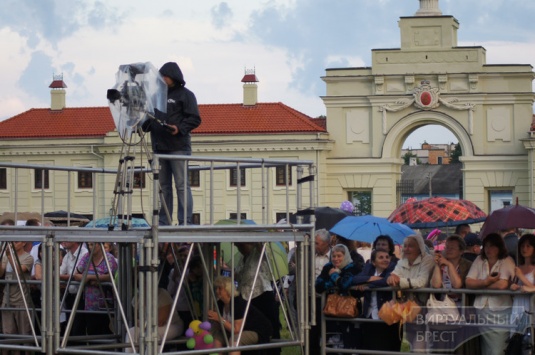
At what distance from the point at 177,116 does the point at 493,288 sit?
361cm

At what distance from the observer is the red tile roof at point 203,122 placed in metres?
63.3

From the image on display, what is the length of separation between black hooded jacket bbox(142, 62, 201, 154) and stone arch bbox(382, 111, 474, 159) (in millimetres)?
48897

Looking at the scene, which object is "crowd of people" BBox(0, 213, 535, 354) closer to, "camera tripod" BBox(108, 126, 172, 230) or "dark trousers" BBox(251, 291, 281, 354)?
"dark trousers" BBox(251, 291, 281, 354)

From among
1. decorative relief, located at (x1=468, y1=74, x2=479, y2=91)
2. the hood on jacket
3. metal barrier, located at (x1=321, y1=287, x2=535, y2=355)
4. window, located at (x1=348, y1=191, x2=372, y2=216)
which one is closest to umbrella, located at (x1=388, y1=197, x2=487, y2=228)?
metal barrier, located at (x1=321, y1=287, x2=535, y2=355)

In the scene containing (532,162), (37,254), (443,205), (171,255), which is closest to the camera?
(171,255)

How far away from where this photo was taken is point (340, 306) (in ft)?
43.3

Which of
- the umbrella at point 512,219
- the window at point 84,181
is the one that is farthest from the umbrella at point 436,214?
the window at point 84,181

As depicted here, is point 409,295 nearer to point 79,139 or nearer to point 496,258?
point 496,258

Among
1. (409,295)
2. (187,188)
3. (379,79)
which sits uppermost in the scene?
(379,79)

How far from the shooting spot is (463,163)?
203 ft

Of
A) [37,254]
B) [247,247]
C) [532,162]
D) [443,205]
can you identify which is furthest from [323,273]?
[532,162]

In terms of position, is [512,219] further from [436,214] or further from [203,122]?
[203,122]

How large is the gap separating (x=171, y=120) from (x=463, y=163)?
4968 cm

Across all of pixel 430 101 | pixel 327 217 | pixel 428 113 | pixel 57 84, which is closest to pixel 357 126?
pixel 428 113
